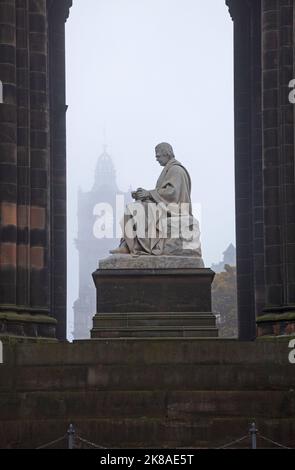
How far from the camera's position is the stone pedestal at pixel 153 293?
37562 millimetres

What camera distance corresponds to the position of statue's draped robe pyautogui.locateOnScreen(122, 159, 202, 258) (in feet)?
125

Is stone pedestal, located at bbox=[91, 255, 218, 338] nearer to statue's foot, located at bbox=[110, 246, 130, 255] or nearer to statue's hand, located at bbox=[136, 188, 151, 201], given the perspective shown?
statue's foot, located at bbox=[110, 246, 130, 255]

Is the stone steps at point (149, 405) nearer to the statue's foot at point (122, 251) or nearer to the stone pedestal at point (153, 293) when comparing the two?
the stone pedestal at point (153, 293)

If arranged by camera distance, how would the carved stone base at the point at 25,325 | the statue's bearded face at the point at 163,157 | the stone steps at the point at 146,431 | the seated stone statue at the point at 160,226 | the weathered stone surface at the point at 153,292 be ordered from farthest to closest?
the statue's bearded face at the point at 163,157, the seated stone statue at the point at 160,226, the weathered stone surface at the point at 153,292, the carved stone base at the point at 25,325, the stone steps at the point at 146,431

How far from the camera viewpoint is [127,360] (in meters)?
33.7

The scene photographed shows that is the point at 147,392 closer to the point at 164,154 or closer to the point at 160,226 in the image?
the point at 160,226

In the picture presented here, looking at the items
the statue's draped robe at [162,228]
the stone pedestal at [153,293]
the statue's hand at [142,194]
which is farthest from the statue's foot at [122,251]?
the statue's hand at [142,194]

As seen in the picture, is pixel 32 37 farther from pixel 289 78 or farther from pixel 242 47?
pixel 242 47

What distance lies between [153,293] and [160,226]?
1558 mm

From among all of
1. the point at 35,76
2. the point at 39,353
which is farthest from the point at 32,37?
the point at 39,353

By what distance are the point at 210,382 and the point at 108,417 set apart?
2.23 meters

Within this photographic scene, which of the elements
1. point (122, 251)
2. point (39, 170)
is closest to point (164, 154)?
point (122, 251)

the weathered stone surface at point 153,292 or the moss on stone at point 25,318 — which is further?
the weathered stone surface at point 153,292

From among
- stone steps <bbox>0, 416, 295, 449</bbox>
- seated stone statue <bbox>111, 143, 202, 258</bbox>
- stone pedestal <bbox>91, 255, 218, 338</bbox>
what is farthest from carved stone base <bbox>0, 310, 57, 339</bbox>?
→ stone steps <bbox>0, 416, 295, 449</bbox>
